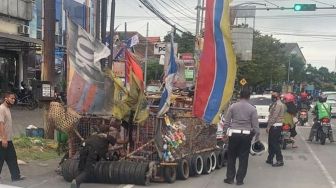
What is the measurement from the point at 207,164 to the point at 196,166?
2.35 feet

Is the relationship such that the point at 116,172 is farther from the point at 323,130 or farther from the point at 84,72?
the point at 323,130

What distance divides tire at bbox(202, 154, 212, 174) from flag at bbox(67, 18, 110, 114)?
238 cm

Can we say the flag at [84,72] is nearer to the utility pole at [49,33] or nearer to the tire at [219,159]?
the tire at [219,159]

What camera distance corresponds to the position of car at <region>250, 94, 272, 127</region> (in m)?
24.5

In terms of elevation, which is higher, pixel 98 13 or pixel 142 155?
pixel 98 13

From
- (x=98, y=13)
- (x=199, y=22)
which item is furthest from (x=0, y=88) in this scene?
(x=199, y=22)

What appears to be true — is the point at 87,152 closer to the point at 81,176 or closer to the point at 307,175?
the point at 81,176

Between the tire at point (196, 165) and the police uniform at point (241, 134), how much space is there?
0.77 m

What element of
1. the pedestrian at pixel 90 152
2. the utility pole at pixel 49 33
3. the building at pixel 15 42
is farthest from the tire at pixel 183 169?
the building at pixel 15 42

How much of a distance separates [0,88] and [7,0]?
4.71 m

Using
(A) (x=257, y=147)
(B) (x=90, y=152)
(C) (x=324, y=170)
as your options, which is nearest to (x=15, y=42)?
(A) (x=257, y=147)

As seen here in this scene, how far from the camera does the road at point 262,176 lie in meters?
9.63

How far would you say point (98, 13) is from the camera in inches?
793

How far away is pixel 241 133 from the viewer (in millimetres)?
9734
